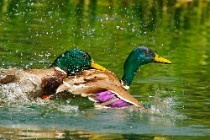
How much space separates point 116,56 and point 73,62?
14.1 ft

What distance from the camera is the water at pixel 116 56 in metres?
11.3

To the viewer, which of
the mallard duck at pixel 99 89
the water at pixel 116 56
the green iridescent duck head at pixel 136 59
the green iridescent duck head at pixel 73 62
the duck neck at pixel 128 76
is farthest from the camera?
the green iridescent duck head at pixel 136 59

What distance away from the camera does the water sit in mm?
11273

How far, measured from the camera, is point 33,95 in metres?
13.0

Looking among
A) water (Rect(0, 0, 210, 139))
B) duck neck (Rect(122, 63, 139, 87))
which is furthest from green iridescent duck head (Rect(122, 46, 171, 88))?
water (Rect(0, 0, 210, 139))

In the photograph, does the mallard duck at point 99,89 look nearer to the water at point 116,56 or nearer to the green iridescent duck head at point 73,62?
the water at point 116,56

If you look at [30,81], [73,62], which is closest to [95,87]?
[30,81]

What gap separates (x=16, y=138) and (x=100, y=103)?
2220mm

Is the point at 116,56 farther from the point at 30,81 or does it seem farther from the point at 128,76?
the point at 30,81

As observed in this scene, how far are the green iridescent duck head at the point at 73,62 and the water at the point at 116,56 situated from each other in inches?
34.1

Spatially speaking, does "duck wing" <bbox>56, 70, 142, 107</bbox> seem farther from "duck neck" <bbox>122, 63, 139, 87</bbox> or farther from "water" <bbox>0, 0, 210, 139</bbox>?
"duck neck" <bbox>122, 63, 139, 87</bbox>

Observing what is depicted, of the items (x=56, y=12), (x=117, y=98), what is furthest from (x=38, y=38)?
(x=117, y=98)

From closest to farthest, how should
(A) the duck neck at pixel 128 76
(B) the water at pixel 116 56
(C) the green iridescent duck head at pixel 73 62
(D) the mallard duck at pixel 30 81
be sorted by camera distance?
(B) the water at pixel 116 56 < (D) the mallard duck at pixel 30 81 < (C) the green iridescent duck head at pixel 73 62 < (A) the duck neck at pixel 128 76

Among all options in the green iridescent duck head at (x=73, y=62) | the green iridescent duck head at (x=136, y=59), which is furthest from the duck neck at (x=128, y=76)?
the green iridescent duck head at (x=73, y=62)
